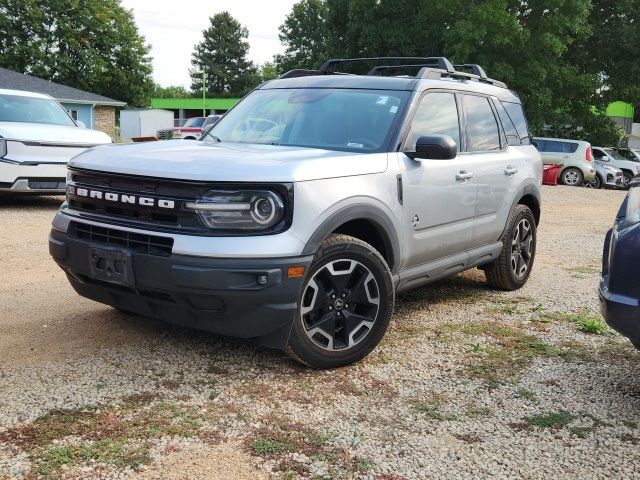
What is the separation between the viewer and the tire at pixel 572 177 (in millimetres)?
21938

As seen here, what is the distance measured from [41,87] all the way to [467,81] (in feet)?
130

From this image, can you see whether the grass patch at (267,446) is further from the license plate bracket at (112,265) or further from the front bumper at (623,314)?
the front bumper at (623,314)

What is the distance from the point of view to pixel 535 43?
27.1 metres

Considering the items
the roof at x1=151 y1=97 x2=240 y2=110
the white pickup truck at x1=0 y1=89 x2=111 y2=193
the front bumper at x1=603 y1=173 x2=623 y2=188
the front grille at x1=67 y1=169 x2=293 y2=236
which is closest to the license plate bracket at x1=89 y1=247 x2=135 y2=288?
the front grille at x1=67 y1=169 x2=293 y2=236

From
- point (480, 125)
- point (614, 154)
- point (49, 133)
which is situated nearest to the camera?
point (480, 125)

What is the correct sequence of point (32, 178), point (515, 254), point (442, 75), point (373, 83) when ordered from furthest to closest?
1. point (32, 178)
2. point (515, 254)
3. point (442, 75)
4. point (373, 83)

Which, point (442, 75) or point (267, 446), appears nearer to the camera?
point (267, 446)

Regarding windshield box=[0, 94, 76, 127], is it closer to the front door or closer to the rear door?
the rear door

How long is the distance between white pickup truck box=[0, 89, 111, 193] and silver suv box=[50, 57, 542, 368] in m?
5.47

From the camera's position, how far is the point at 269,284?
354cm

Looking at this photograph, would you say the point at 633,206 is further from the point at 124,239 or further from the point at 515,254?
the point at 124,239

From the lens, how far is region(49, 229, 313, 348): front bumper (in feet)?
11.5

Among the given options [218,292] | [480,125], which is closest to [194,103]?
[480,125]

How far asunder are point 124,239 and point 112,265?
159 millimetres
